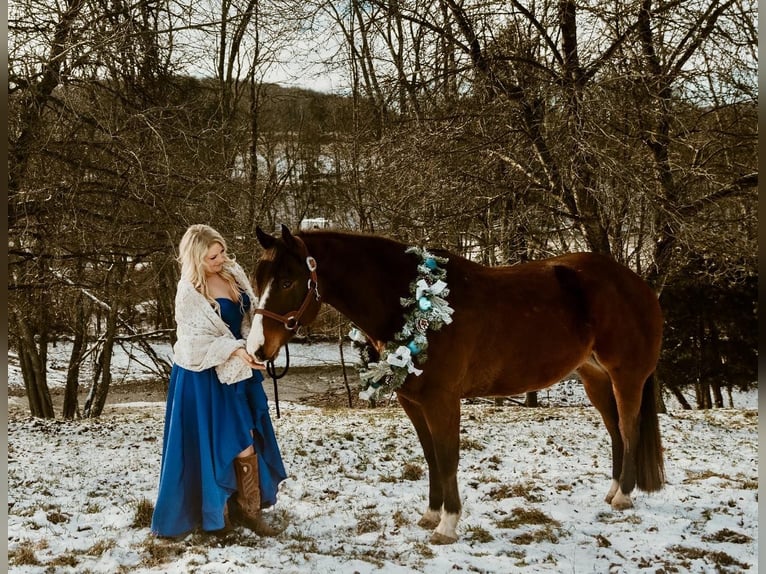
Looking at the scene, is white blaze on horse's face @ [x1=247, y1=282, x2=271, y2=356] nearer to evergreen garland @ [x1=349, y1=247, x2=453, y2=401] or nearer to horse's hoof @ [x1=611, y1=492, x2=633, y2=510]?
evergreen garland @ [x1=349, y1=247, x2=453, y2=401]

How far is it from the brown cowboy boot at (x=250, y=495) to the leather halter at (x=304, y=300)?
1.02 metres

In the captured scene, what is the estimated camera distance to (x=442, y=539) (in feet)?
12.1

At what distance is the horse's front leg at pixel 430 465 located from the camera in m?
4.01

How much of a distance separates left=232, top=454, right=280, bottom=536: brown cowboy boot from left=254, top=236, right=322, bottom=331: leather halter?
1.02 m

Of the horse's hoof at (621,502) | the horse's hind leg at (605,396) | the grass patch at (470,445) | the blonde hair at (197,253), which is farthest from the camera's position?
the grass patch at (470,445)

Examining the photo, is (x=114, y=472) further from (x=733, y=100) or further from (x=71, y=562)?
(x=733, y=100)

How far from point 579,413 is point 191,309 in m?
7.17

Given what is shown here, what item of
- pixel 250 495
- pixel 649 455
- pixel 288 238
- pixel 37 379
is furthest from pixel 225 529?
pixel 37 379

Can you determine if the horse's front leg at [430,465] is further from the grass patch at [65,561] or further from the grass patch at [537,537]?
the grass patch at [65,561]

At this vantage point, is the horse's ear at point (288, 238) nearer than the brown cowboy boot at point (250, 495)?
Yes

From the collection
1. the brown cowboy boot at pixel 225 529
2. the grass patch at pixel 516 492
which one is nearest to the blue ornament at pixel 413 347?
the brown cowboy boot at pixel 225 529

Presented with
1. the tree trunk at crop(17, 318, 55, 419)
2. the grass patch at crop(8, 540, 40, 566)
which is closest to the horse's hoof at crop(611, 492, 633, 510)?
the grass patch at crop(8, 540, 40, 566)

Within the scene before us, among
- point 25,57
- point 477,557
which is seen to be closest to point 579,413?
point 477,557

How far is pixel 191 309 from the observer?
3.71 meters
